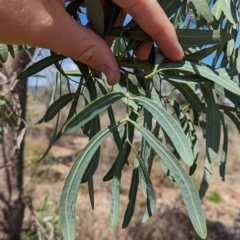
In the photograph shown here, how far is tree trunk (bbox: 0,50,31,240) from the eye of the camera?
1615 millimetres

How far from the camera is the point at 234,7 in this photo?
772mm

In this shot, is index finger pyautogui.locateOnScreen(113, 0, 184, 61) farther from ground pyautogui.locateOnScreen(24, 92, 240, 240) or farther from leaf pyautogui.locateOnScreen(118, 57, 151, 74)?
ground pyautogui.locateOnScreen(24, 92, 240, 240)

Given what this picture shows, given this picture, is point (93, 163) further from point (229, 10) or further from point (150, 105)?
point (229, 10)

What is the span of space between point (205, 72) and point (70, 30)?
0.20 meters

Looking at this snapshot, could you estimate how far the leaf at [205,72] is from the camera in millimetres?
567

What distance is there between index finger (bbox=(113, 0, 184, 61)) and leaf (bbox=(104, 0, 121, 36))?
0.15ft

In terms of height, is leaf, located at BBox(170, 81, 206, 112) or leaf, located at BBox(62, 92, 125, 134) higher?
leaf, located at BBox(170, 81, 206, 112)

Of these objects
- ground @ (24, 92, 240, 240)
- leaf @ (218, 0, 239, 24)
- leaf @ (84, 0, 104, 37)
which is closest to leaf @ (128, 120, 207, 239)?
leaf @ (84, 0, 104, 37)

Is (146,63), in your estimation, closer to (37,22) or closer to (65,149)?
(37,22)

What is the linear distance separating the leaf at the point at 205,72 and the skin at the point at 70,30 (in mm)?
13

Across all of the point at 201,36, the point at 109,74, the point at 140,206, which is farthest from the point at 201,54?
the point at 140,206

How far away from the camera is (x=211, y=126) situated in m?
0.63

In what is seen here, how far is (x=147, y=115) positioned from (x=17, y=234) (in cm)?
132

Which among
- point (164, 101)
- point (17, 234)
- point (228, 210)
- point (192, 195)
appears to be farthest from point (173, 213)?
point (192, 195)
